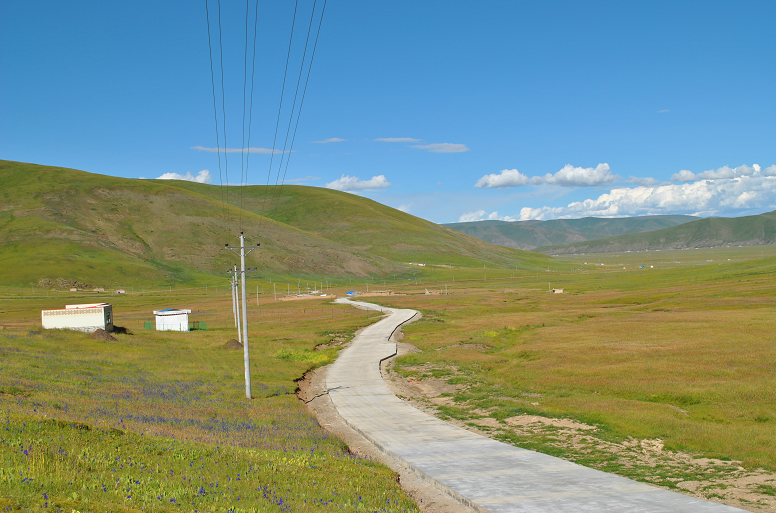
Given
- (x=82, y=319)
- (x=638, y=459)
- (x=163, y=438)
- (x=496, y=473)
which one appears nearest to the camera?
(x=496, y=473)

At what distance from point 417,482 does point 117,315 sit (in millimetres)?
116476

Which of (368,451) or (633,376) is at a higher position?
(368,451)

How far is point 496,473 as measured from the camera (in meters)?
18.3

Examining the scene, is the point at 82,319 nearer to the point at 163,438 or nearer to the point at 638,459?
the point at 163,438

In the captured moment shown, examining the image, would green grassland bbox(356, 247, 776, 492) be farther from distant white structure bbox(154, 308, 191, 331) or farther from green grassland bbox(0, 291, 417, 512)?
distant white structure bbox(154, 308, 191, 331)

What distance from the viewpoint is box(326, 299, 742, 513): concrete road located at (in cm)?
1485

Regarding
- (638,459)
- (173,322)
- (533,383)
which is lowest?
(533,383)

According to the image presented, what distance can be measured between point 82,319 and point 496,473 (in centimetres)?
6434

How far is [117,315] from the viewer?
11975 centimetres

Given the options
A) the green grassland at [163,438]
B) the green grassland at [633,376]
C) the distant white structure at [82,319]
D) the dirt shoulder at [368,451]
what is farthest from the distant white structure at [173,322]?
the dirt shoulder at [368,451]

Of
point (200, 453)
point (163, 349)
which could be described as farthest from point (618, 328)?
point (200, 453)

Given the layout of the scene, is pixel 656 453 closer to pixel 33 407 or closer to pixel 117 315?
pixel 33 407

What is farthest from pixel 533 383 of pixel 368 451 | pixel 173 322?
pixel 173 322

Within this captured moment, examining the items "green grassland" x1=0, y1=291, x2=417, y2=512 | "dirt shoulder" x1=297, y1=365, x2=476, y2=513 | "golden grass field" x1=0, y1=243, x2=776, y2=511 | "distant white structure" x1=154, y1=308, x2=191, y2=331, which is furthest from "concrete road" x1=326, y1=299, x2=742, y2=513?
"distant white structure" x1=154, y1=308, x2=191, y2=331
